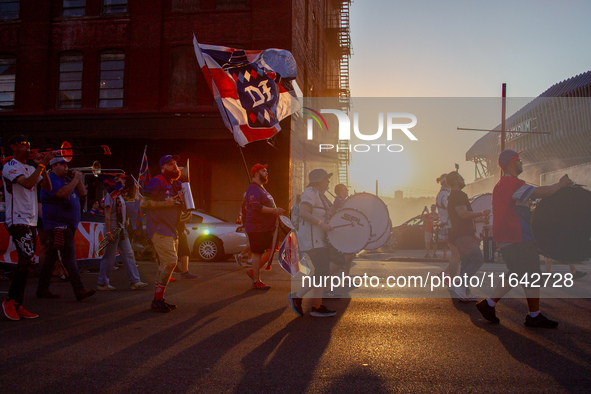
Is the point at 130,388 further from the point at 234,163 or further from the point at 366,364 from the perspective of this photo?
the point at 234,163

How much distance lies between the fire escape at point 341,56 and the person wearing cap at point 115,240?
2382 centimetres

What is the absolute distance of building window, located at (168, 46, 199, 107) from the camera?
2095 centimetres

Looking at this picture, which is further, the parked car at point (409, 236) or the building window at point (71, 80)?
the parked car at point (409, 236)

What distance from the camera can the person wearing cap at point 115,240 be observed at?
8.40 metres

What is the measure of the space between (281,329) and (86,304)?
120 inches

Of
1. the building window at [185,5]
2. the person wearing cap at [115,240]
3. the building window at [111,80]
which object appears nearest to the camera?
the person wearing cap at [115,240]

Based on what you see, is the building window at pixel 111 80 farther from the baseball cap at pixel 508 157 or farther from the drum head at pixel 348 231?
the baseball cap at pixel 508 157

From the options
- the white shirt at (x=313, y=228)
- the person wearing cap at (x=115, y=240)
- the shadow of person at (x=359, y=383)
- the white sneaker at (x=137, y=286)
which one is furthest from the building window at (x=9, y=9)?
the shadow of person at (x=359, y=383)

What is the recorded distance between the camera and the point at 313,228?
6.04m

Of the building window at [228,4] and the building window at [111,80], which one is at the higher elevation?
the building window at [228,4]

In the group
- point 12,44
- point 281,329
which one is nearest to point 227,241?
point 281,329

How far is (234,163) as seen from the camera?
2078cm

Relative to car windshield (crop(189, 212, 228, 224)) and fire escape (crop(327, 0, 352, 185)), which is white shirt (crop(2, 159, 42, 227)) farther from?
fire escape (crop(327, 0, 352, 185))

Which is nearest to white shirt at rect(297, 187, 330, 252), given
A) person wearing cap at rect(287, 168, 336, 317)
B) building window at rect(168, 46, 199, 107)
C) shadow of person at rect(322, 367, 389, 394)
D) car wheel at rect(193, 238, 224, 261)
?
person wearing cap at rect(287, 168, 336, 317)
